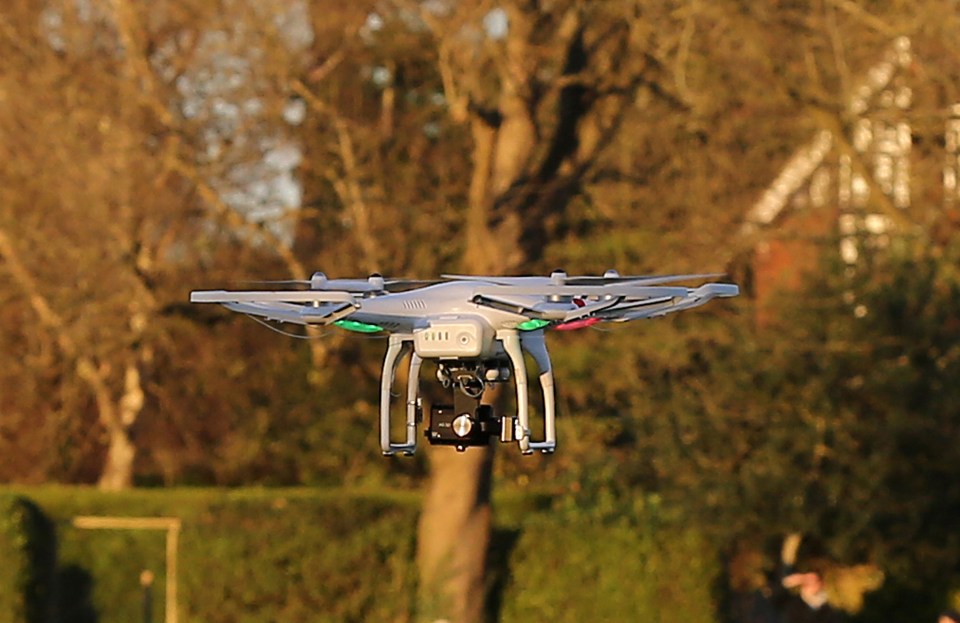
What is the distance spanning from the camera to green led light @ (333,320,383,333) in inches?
448

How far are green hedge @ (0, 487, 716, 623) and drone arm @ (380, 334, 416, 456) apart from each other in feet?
33.7

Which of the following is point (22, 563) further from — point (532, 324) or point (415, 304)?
point (532, 324)

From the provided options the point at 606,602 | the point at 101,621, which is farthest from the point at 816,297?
the point at 101,621

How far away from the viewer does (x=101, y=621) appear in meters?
24.5

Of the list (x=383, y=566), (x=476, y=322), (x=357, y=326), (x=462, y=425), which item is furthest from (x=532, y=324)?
(x=383, y=566)

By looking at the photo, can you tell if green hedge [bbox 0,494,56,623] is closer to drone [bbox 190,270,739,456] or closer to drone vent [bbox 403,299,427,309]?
drone [bbox 190,270,739,456]

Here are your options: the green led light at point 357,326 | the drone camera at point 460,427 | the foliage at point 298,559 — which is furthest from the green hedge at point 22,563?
the drone camera at point 460,427

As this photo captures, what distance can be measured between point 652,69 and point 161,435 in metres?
13.5

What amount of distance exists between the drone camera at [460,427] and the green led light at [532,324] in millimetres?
462

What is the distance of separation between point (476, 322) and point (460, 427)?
21.3 inches

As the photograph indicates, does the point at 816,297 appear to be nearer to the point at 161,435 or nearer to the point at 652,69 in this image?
the point at 652,69

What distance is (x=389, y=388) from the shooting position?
11.3m

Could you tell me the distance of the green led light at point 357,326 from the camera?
11.4 m

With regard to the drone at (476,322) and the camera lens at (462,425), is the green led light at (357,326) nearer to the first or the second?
the drone at (476,322)
